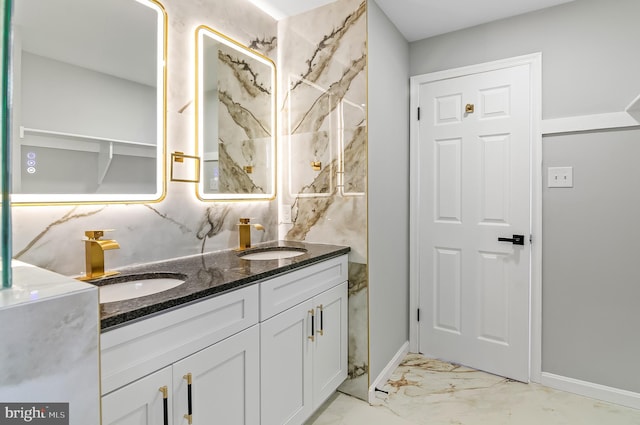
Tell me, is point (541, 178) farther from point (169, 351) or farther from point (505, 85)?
point (169, 351)

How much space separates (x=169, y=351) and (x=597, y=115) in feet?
8.31

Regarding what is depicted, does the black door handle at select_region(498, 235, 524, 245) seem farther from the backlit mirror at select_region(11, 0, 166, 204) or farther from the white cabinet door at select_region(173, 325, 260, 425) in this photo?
the backlit mirror at select_region(11, 0, 166, 204)

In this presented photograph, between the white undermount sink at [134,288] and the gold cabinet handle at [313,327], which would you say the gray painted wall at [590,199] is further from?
the white undermount sink at [134,288]

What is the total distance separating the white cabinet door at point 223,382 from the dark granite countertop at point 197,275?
0.69 ft

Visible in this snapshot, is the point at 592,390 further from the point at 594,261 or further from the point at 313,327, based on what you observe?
the point at 313,327

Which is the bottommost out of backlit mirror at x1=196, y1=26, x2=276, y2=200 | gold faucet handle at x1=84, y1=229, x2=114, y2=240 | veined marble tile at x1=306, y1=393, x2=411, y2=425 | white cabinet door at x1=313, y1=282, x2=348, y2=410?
veined marble tile at x1=306, y1=393, x2=411, y2=425

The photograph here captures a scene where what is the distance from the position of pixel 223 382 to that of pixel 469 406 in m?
1.55

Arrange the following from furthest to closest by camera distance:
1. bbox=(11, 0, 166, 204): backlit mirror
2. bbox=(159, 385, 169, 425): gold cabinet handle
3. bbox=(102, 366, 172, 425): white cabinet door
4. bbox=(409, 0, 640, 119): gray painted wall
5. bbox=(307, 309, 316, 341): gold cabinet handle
Answer: 1. bbox=(409, 0, 640, 119): gray painted wall
2. bbox=(307, 309, 316, 341): gold cabinet handle
3. bbox=(11, 0, 166, 204): backlit mirror
4. bbox=(159, 385, 169, 425): gold cabinet handle
5. bbox=(102, 366, 172, 425): white cabinet door

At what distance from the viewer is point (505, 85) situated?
229 cm

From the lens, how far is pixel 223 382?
4.06 ft

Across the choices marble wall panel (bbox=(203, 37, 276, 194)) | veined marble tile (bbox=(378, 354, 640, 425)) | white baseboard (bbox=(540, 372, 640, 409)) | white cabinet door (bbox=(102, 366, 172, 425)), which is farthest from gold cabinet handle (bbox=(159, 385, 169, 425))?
white baseboard (bbox=(540, 372, 640, 409))

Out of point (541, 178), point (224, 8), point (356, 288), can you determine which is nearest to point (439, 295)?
point (356, 288)

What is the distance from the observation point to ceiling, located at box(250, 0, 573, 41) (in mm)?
2109

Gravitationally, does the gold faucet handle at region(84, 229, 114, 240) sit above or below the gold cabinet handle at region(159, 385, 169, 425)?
above
